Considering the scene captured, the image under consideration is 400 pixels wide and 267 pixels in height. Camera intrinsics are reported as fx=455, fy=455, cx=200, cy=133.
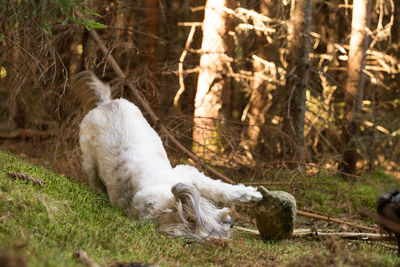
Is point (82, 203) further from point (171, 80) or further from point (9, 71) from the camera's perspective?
point (171, 80)

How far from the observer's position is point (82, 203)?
4.64 meters

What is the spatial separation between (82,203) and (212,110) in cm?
454

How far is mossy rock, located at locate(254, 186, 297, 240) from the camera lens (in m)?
4.86

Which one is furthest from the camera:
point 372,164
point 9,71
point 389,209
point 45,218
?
point 372,164

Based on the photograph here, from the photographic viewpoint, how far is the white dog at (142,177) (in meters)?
4.61

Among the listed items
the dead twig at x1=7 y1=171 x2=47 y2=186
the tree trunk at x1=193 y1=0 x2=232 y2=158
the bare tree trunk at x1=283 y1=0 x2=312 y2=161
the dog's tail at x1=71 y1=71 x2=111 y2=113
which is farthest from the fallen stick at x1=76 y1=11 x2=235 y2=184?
the dead twig at x1=7 y1=171 x2=47 y2=186

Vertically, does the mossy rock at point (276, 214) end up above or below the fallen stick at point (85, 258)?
below

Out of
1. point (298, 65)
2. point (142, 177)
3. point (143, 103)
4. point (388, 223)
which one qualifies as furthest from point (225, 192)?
point (298, 65)

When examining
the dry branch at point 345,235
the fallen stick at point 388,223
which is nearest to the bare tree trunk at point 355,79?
the dry branch at point 345,235

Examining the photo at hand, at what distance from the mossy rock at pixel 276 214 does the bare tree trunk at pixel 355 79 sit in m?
4.66

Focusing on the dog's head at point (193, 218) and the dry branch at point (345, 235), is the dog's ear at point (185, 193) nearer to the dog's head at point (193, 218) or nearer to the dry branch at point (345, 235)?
the dog's head at point (193, 218)

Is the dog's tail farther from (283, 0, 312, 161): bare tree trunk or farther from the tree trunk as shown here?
(283, 0, 312, 161): bare tree trunk

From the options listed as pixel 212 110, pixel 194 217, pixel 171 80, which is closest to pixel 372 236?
pixel 194 217

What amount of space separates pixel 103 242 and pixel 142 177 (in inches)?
73.2
